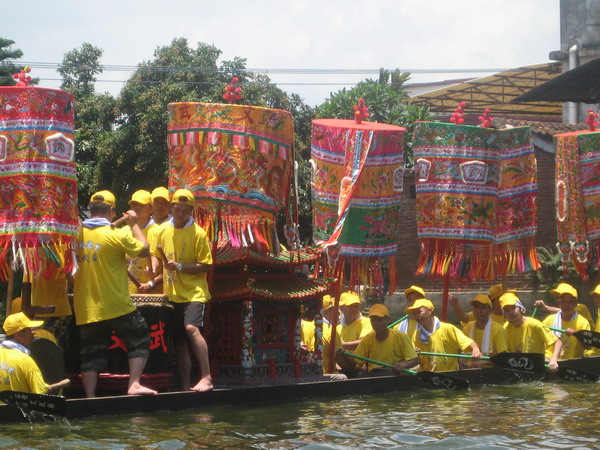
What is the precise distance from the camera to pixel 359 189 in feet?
37.9

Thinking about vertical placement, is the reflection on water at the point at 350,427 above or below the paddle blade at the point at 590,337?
below

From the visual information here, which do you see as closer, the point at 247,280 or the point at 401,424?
the point at 401,424

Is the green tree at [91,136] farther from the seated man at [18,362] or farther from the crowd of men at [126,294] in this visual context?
the seated man at [18,362]

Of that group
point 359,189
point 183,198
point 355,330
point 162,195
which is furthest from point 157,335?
point 359,189

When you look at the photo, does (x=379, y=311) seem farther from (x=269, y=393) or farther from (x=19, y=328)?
(x=19, y=328)

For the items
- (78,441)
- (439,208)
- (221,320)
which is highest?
(439,208)

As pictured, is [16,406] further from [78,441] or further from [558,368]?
[558,368]

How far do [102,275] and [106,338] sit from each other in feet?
1.72

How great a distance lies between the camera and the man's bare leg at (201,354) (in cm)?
913

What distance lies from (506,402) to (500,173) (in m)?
3.33

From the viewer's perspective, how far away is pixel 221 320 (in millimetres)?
9867

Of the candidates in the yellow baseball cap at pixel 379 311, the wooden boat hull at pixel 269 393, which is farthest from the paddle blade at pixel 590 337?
the yellow baseball cap at pixel 379 311

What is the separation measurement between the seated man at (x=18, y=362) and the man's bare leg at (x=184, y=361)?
1.53 meters

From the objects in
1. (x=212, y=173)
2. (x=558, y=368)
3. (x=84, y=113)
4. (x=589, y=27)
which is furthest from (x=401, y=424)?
(x=589, y=27)
